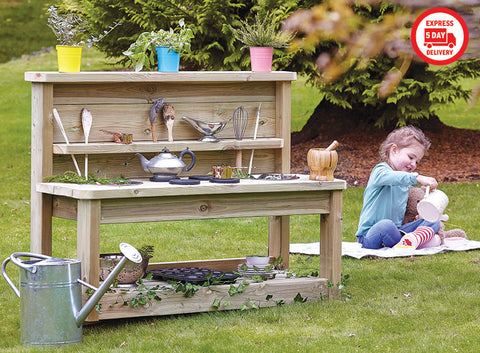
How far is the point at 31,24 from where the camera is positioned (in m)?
24.1

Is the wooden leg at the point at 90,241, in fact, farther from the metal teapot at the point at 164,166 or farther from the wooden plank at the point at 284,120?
the wooden plank at the point at 284,120

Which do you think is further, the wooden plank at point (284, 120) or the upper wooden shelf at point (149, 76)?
the wooden plank at point (284, 120)

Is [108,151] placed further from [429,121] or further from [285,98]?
[429,121]

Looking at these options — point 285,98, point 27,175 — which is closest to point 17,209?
point 27,175

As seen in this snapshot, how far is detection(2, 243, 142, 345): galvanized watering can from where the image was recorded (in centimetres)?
412

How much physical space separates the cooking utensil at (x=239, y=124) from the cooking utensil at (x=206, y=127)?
0.54 feet

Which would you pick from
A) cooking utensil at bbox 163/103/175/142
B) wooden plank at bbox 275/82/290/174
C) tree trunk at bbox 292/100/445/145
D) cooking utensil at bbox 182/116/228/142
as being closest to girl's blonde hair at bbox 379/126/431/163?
wooden plank at bbox 275/82/290/174

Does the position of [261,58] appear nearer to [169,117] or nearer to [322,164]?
[169,117]

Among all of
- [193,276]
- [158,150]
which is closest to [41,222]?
[158,150]

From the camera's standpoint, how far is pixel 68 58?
16.2ft

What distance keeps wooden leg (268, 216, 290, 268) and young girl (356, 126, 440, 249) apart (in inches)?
37.0

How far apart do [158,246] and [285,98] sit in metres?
2.10

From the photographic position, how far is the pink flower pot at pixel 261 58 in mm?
5629

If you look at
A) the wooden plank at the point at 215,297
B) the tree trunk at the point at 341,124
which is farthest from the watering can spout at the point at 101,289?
the tree trunk at the point at 341,124
